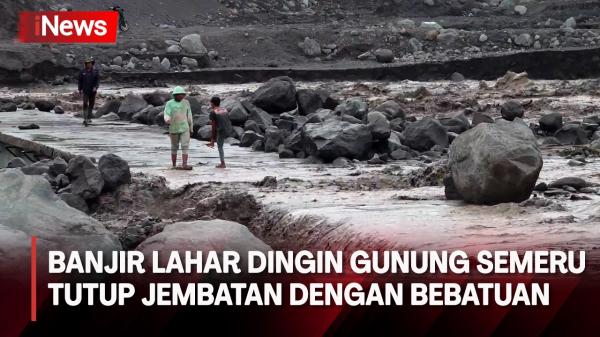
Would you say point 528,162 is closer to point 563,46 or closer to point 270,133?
point 270,133

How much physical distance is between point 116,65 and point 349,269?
76.1 feet

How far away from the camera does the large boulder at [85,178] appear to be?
35.5 feet

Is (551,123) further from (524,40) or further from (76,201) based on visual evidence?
(524,40)

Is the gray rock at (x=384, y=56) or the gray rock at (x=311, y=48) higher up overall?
the gray rock at (x=311, y=48)

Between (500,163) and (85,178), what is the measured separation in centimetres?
451

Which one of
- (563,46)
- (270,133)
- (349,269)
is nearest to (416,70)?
(563,46)

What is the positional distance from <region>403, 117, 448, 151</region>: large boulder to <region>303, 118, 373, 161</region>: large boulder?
1.01 m

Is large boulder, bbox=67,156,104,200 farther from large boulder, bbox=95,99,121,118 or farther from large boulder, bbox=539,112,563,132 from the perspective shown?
large boulder, bbox=95,99,121,118

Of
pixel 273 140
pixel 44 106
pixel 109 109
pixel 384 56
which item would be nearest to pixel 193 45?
pixel 384 56

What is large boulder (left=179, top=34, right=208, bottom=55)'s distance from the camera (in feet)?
102

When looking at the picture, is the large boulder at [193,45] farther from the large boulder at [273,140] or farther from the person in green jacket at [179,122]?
the person in green jacket at [179,122]

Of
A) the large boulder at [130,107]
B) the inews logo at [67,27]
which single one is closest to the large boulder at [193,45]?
the inews logo at [67,27]

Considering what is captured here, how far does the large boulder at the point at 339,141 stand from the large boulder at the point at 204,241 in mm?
5386

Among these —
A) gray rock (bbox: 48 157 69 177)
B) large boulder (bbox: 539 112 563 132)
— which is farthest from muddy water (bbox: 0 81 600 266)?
large boulder (bbox: 539 112 563 132)
